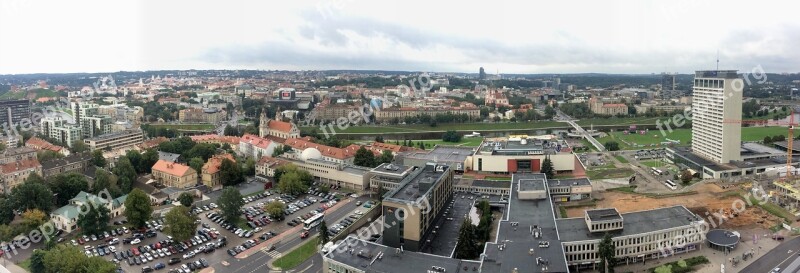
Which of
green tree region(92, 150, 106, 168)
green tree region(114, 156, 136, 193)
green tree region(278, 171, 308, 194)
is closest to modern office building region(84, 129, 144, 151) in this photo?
green tree region(92, 150, 106, 168)

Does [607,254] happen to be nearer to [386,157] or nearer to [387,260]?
[387,260]


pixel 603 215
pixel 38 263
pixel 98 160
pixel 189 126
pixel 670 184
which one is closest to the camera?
pixel 38 263

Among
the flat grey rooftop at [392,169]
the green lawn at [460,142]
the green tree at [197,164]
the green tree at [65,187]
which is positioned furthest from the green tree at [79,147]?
the green lawn at [460,142]

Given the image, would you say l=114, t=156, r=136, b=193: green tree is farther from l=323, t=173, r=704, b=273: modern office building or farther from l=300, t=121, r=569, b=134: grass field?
l=300, t=121, r=569, b=134: grass field

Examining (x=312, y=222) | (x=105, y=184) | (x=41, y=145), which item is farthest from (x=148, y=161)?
(x=312, y=222)

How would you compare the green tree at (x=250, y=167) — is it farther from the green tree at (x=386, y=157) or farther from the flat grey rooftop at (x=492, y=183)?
the flat grey rooftop at (x=492, y=183)

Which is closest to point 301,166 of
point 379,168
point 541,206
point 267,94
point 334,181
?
point 334,181
